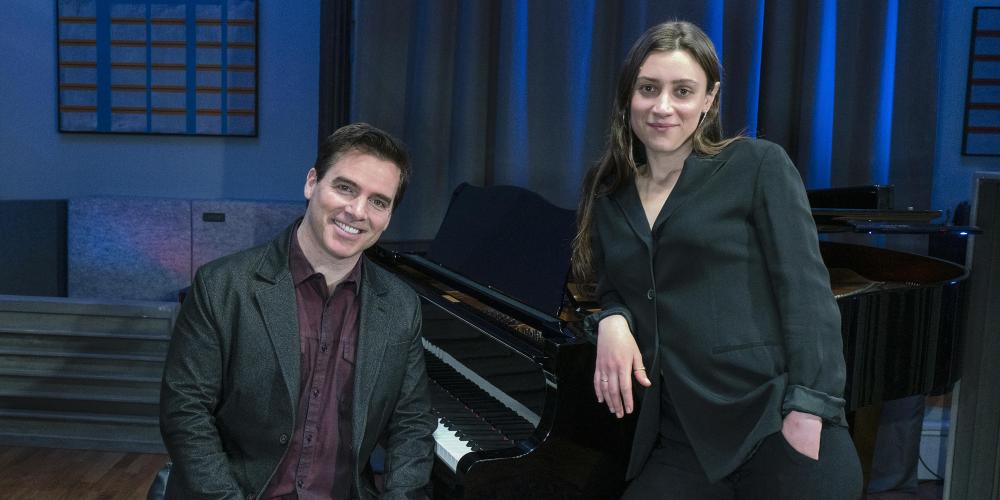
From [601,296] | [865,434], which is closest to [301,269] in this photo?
[601,296]

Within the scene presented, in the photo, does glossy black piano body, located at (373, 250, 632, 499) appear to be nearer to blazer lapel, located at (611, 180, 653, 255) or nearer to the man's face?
blazer lapel, located at (611, 180, 653, 255)

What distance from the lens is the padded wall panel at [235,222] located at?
3959 millimetres

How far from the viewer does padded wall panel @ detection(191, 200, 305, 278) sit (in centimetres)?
396

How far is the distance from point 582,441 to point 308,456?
0.53 metres

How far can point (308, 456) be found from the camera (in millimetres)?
1553

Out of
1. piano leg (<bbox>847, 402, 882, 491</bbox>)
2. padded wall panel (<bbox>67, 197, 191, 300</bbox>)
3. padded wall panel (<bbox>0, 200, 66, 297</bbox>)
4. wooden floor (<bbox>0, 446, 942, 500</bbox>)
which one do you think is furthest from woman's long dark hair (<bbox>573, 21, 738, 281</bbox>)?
padded wall panel (<bbox>0, 200, 66, 297</bbox>)

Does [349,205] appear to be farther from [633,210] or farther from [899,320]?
[899,320]

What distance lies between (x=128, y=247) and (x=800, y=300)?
340 centimetres

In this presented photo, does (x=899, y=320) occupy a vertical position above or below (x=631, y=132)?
below

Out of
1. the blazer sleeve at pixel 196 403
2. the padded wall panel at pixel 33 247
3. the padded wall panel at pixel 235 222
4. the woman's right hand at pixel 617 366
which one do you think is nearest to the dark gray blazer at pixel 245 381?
the blazer sleeve at pixel 196 403

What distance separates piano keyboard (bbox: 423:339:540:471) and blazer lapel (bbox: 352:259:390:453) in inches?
9.3

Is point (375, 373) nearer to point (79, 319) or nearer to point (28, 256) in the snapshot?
point (79, 319)

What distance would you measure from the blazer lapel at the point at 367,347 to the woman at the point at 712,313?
1.36 feet

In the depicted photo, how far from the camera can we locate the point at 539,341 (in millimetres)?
1727
